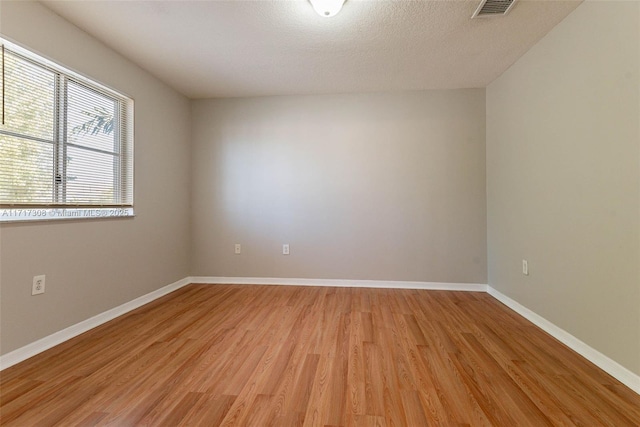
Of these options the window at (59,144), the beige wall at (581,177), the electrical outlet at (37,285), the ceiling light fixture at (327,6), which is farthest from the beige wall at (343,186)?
the electrical outlet at (37,285)

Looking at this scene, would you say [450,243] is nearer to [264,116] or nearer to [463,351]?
[463,351]

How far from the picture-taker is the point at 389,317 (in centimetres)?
240

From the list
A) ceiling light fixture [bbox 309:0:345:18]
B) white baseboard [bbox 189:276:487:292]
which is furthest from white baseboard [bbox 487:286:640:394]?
ceiling light fixture [bbox 309:0:345:18]

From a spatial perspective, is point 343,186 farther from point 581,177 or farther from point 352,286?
point 581,177

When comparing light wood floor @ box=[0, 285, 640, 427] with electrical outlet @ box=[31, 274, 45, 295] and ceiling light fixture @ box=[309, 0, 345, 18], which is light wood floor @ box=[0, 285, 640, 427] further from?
ceiling light fixture @ box=[309, 0, 345, 18]

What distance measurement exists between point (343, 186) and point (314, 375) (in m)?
2.22

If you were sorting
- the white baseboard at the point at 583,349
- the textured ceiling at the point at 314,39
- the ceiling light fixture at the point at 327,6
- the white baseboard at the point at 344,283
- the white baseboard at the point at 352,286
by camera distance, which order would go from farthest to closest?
the white baseboard at the point at 344,283, the textured ceiling at the point at 314,39, the ceiling light fixture at the point at 327,6, the white baseboard at the point at 352,286, the white baseboard at the point at 583,349

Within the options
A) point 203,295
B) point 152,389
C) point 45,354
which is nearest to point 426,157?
point 203,295

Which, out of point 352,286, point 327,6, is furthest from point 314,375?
point 327,6

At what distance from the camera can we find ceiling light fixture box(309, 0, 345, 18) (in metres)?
1.73

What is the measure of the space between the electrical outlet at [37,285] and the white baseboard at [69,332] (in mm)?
331

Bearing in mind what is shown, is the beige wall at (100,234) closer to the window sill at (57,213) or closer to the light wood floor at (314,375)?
the window sill at (57,213)

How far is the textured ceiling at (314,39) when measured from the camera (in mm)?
1859

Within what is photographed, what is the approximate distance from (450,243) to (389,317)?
137 cm
